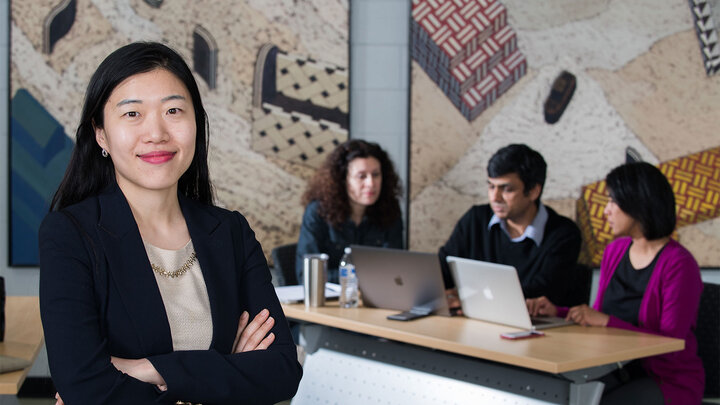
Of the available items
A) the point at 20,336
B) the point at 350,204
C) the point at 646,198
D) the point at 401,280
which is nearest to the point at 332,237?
the point at 350,204

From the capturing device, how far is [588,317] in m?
3.06

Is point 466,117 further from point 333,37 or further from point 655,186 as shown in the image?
point 655,186

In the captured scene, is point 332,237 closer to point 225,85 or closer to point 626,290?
point 225,85

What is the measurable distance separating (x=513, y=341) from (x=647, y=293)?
2.24 feet

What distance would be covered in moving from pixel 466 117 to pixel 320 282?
1638 mm

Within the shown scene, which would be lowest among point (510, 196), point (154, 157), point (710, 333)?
point (710, 333)

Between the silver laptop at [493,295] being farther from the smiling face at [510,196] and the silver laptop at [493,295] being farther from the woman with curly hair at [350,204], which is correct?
the woman with curly hair at [350,204]

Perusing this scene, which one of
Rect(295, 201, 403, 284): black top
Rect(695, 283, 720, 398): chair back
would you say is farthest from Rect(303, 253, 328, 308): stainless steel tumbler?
Rect(695, 283, 720, 398): chair back

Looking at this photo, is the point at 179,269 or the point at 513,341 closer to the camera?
the point at 179,269

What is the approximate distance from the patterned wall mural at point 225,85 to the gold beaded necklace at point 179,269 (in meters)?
2.88

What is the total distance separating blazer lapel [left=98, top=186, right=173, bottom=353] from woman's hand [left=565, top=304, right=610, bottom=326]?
6.53 feet

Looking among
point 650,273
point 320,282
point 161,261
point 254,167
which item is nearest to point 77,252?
point 161,261

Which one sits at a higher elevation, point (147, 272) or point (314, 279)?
point (147, 272)

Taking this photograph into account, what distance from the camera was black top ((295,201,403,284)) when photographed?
13.4ft
